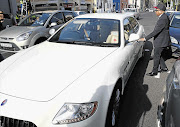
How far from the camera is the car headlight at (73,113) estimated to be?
1757 mm

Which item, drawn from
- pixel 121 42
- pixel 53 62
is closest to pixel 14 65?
pixel 53 62

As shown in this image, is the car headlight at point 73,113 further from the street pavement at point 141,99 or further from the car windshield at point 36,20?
the car windshield at point 36,20

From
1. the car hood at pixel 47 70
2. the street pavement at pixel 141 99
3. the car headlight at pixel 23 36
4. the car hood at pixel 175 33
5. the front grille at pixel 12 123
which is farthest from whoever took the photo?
the car headlight at pixel 23 36

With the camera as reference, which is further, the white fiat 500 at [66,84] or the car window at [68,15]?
the car window at [68,15]

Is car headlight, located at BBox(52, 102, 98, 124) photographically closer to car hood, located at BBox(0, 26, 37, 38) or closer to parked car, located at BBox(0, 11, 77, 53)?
parked car, located at BBox(0, 11, 77, 53)

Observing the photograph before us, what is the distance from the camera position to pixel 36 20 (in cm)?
705

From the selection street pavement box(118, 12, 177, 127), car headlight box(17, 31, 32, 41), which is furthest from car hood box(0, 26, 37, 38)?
street pavement box(118, 12, 177, 127)

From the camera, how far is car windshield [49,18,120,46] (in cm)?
320

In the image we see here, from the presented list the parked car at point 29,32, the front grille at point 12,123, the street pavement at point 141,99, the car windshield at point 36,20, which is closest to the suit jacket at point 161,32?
the street pavement at point 141,99

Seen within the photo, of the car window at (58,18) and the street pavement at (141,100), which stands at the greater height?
the car window at (58,18)

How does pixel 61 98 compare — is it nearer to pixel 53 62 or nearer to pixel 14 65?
pixel 53 62

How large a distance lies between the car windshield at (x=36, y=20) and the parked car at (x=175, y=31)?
4666mm

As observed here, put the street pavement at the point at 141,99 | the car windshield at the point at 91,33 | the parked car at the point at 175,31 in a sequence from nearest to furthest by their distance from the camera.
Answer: the street pavement at the point at 141,99 → the car windshield at the point at 91,33 → the parked car at the point at 175,31

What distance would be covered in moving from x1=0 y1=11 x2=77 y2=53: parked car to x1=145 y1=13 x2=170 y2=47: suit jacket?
3881 mm
